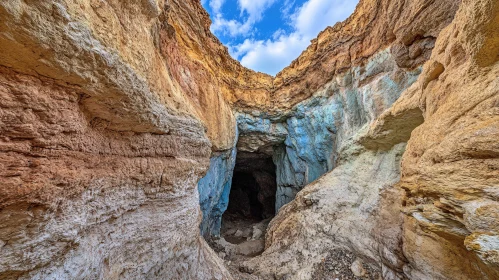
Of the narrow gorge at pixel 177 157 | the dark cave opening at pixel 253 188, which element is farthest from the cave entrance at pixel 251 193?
the narrow gorge at pixel 177 157

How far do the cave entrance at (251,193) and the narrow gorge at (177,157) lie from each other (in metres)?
8.76

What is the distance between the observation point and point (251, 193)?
763 inches

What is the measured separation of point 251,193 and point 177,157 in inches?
665

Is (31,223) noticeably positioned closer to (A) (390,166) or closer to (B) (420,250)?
(B) (420,250)

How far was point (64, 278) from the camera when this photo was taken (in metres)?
1.78

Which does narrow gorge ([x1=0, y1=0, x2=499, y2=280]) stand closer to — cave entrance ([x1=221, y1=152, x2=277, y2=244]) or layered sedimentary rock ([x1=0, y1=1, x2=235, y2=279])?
layered sedimentary rock ([x1=0, y1=1, x2=235, y2=279])

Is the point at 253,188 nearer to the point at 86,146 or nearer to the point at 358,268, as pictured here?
the point at 358,268

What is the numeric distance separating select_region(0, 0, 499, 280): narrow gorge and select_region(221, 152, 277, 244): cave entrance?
8756 mm

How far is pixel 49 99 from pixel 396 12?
9.19 m

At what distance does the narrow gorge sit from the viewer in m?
1.53

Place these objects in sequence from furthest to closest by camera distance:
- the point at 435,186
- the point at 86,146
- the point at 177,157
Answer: the point at 177,157
the point at 435,186
the point at 86,146

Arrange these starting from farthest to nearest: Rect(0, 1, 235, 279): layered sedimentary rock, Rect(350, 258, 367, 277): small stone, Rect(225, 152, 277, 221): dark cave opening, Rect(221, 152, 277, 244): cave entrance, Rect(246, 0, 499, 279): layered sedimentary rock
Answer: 1. Rect(225, 152, 277, 221): dark cave opening
2. Rect(221, 152, 277, 244): cave entrance
3. Rect(350, 258, 367, 277): small stone
4. Rect(246, 0, 499, 279): layered sedimentary rock
5. Rect(0, 1, 235, 279): layered sedimentary rock

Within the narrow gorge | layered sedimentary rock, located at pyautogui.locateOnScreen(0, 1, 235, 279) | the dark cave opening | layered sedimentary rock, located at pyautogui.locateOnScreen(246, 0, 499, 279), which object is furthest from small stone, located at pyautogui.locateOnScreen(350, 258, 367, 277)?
the dark cave opening

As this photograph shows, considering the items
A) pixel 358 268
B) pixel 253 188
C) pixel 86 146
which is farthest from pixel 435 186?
pixel 253 188
